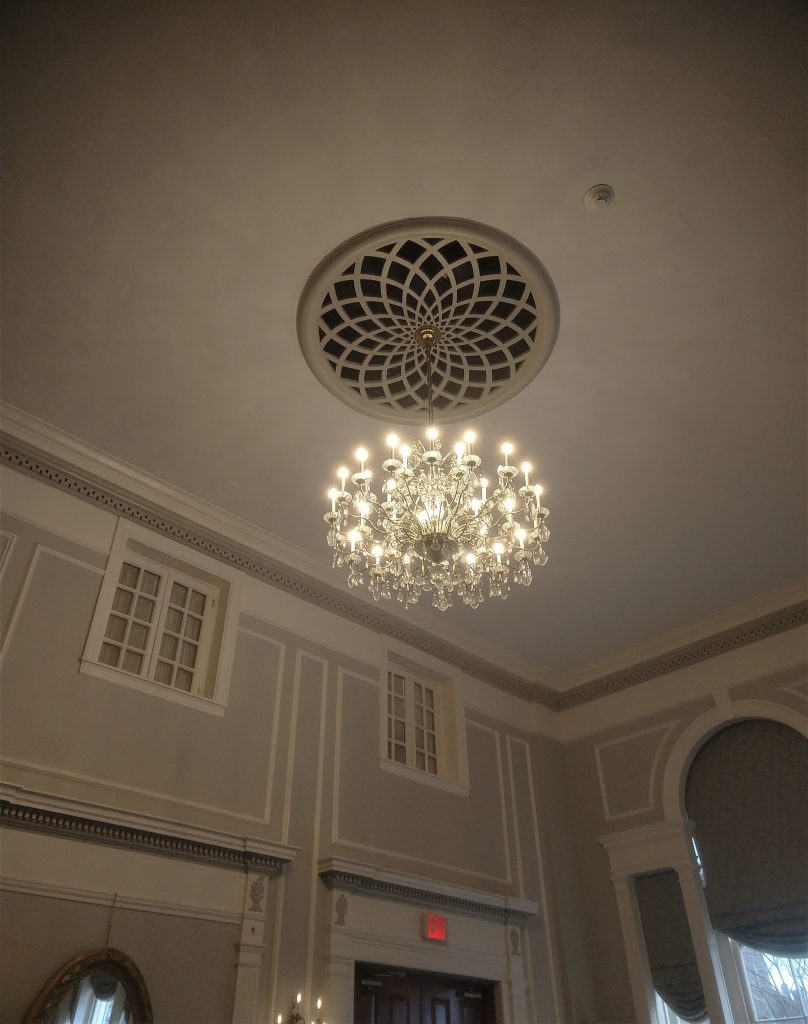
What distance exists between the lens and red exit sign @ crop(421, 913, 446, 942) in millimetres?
5656

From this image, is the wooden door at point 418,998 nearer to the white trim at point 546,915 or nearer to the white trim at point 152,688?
the white trim at point 546,915

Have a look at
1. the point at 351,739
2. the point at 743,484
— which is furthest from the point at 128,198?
the point at 743,484

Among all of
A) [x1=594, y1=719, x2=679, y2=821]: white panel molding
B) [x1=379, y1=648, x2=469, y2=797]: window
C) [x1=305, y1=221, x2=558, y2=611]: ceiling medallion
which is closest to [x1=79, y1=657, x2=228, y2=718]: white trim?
[x1=379, y1=648, x2=469, y2=797]: window

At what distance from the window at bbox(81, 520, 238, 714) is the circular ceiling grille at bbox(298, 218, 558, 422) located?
1.93 metres

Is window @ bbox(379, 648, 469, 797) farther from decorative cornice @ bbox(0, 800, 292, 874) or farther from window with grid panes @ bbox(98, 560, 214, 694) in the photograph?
window with grid panes @ bbox(98, 560, 214, 694)

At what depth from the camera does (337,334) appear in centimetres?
454

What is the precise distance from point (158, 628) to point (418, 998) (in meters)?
3.26

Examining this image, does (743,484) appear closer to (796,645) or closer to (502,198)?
(796,645)

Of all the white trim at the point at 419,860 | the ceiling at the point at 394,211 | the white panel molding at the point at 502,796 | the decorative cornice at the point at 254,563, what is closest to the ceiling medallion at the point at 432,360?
the ceiling at the point at 394,211

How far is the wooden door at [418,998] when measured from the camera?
5172 mm

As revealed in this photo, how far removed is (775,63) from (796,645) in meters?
5.01

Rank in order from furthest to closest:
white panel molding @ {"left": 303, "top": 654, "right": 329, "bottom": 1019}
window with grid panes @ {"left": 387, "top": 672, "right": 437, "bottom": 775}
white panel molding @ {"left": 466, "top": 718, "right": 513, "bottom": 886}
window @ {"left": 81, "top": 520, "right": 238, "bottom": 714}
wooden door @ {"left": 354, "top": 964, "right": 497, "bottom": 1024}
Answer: white panel molding @ {"left": 466, "top": 718, "right": 513, "bottom": 886}, window with grid panes @ {"left": 387, "top": 672, "right": 437, "bottom": 775}, wooden door @ {"left": 354, "top": 964, "right": 497, "bottom": 1024}, window @ {"left": 81, "top": 520, "right": 238, "bottom": 714}, white panel molding @ {"left": 303, "top": 654, "right": 329, "bottom": 1019}

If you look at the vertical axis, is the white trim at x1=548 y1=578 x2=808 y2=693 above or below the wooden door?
above

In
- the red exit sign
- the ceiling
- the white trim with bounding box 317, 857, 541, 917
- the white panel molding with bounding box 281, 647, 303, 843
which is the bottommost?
the red exit sign
